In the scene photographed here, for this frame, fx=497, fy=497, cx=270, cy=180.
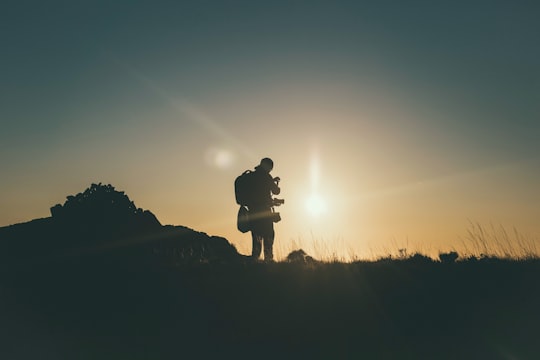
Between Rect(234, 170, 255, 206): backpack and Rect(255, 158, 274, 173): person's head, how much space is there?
32 centimetres

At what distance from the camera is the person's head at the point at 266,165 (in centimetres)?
1380

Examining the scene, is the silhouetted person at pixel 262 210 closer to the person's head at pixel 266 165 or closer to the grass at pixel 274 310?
the person's head at pixel 266 165

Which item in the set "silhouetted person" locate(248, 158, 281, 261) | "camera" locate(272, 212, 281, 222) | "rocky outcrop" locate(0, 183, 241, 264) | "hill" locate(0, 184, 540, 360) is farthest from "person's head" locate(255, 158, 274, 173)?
"rocky outcrop" locate(0, 183, 241, 264)

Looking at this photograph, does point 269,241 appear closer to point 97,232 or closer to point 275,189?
point 275,189

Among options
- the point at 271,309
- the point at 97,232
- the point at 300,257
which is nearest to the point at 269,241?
the point at 300,257

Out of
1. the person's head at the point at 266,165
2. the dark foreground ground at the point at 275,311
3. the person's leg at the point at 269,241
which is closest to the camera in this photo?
the dark foreground ground at the point at 275,311

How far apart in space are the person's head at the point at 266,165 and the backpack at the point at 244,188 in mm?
318

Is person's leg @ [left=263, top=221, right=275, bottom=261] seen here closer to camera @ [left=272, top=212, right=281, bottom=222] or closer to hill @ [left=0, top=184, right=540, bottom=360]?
camera @ [left=272, top=212, right=281, bottom=222]

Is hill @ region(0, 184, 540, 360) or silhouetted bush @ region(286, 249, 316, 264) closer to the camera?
hill @ region(0, 184, 540, 360)

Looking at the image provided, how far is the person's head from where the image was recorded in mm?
13805

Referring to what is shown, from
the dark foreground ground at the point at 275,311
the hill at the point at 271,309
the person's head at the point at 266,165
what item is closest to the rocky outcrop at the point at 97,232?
the person's head at the point at 266,165

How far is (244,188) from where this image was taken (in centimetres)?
1376

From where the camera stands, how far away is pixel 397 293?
9.67 m

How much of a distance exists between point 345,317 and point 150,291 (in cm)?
387
